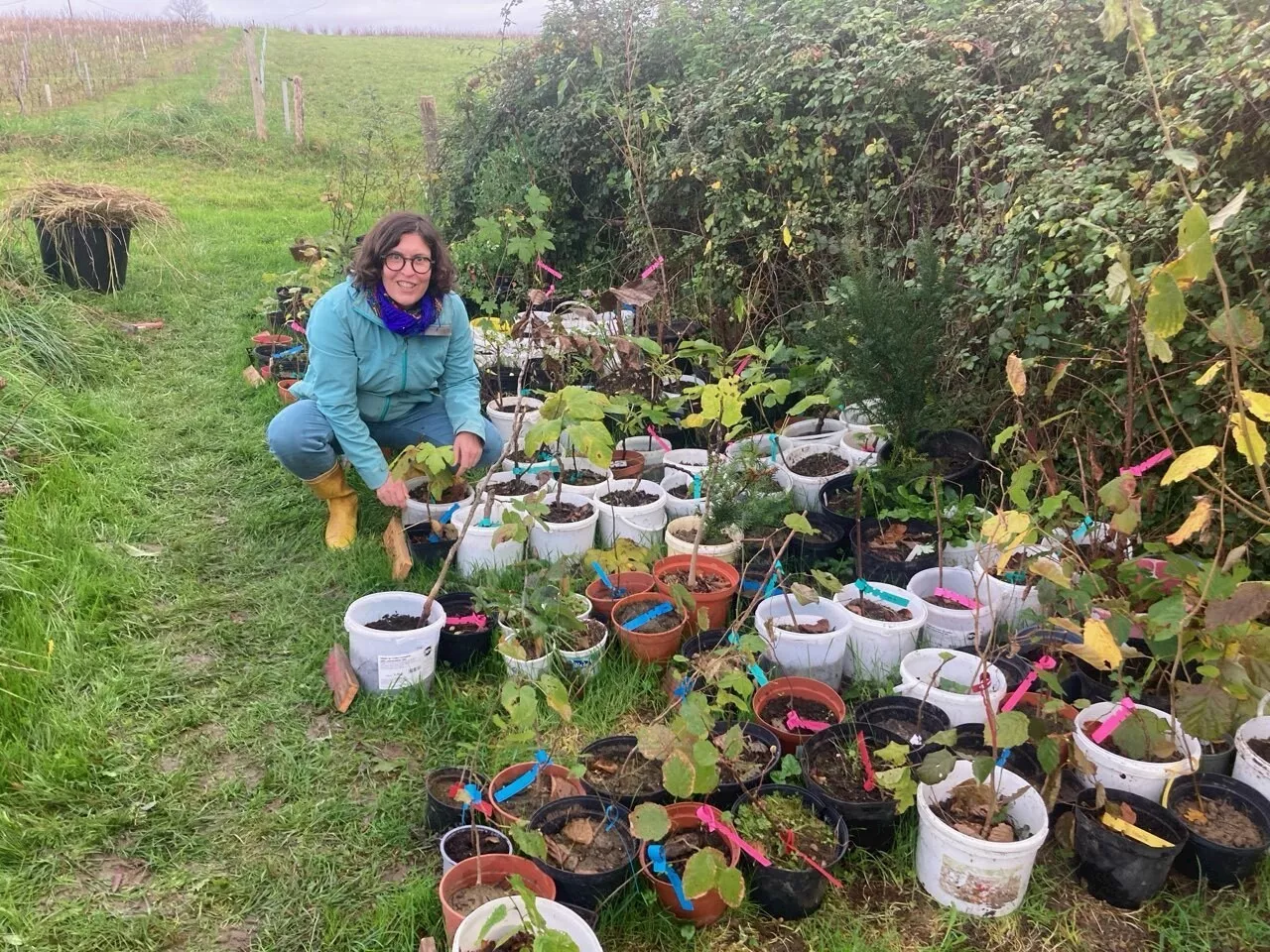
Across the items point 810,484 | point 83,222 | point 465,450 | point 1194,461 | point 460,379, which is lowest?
point 810,484

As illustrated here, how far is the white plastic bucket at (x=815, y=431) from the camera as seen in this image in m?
3.63

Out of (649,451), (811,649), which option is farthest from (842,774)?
(649,451)

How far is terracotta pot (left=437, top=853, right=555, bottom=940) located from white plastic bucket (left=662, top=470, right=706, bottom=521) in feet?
5.19

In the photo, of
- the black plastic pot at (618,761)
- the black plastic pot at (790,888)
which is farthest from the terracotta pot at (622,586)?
the black plastic pot at (790,888)

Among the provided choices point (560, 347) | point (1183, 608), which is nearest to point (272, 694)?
point (560, 347)

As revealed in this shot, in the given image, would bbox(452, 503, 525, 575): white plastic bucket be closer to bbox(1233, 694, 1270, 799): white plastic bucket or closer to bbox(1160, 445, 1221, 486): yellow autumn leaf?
bbox(1160, 445, 1221, 486): yellow autumn leaf

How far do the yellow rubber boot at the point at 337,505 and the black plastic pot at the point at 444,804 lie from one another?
1.38 m

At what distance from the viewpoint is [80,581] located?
9.06ft

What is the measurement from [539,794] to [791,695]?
2.39 feet

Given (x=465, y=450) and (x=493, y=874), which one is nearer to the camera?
(x=493, y=874)

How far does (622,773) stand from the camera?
201 cm

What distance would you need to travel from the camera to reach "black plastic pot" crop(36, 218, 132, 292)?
18.1ft

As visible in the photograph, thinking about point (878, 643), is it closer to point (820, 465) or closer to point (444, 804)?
point (820, 465)

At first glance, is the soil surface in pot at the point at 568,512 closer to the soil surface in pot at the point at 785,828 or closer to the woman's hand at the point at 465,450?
the woman's hand at the point at 465,450
